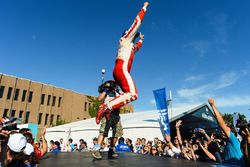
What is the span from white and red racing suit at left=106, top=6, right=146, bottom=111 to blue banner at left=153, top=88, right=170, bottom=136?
777 cm

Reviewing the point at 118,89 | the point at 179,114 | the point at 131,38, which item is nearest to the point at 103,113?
the point at 118,89

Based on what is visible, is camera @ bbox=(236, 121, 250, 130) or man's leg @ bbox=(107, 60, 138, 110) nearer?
camera @ bbox=(236, 121, 250, 130)

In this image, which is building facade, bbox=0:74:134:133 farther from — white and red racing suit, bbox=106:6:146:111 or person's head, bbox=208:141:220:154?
white and red racing suit, bbox=106:6:146:111

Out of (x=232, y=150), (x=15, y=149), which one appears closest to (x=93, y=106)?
(x=232, y=150)

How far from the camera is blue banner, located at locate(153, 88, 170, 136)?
36.8ft

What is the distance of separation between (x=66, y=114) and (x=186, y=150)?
32893 millimetres

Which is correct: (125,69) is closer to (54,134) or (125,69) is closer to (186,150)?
(186,150)

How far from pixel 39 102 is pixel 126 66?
32.5 metres

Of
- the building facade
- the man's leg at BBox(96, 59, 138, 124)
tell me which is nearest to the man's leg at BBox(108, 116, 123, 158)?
the man's leg at BBox(96, 59, 138, 124)

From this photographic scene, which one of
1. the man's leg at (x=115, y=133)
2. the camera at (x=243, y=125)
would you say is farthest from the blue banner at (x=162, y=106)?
the camera at (x=243, y=125)

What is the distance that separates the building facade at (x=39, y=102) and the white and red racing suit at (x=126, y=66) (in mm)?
28220

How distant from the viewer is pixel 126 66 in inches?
150

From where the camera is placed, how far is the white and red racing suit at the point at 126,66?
366 centimetres

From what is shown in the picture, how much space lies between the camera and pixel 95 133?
47.5 ft
